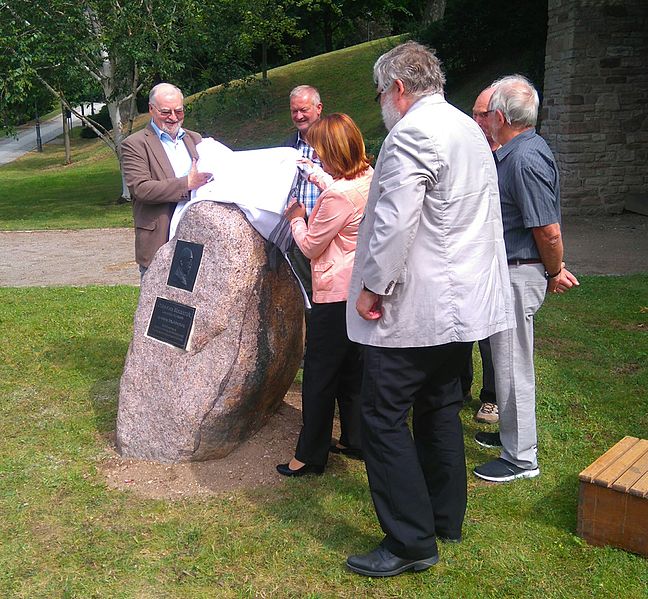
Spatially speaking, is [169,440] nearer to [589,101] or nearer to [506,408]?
[506,408]

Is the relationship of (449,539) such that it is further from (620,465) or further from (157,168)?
(157,168)

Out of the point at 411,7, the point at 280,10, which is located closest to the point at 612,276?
the point at 280,10

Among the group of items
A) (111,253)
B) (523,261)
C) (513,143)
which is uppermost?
(513,143)

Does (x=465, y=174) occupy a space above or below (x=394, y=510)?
above

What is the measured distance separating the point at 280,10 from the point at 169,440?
19.7 metres

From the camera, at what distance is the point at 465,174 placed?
3.10 meters

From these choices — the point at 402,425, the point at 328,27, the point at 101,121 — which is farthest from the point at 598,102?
the point at 101,121

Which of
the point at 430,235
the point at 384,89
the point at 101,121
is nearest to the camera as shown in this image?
the point at 430,235

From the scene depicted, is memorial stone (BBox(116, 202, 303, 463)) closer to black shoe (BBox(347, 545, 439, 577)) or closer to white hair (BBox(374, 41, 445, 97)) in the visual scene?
black shoe (BBox(347, 545, 439, 577))

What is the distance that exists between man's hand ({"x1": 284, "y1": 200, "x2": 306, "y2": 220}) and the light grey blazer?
107 cm

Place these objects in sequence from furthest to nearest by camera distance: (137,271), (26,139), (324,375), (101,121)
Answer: (26,139)
(101,121)
(137,271)
(324,375)

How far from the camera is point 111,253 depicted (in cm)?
1228

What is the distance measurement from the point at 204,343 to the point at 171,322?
0.24 meters

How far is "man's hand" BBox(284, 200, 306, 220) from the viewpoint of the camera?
421 centimetres
